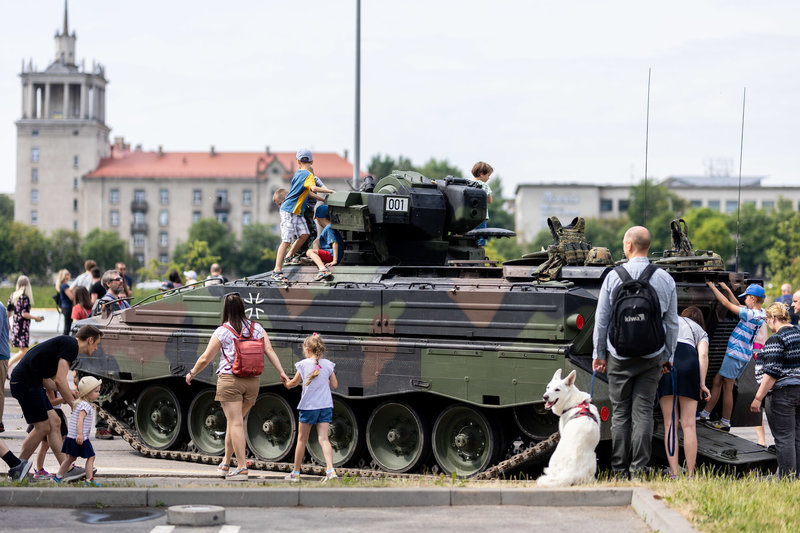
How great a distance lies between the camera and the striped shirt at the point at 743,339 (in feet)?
40.4

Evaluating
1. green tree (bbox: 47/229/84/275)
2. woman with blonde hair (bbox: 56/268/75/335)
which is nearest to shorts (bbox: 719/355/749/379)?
woman with blonde hair (bbox: 56/268/75/335)

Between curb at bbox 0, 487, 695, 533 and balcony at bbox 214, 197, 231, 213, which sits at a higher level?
balcony at bbox 214, 197, 231, 213

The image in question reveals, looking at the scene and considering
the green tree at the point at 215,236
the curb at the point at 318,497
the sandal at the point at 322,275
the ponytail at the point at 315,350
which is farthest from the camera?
the green tree at the point at 215,236

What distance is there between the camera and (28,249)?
422 ft

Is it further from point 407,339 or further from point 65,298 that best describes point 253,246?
point 407,339

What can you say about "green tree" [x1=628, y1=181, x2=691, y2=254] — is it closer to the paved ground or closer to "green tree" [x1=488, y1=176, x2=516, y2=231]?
"green tree" [x1=488, y1=176, x2=516, y2=231]

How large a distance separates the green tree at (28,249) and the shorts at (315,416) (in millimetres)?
121968

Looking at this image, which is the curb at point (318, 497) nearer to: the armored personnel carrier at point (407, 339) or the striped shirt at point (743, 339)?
the armored personnel carrier at point (407, 339)

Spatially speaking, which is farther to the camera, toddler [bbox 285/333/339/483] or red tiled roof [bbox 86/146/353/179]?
red tiled roof [bbox 86/146/353/179]

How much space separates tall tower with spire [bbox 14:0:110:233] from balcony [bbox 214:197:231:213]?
578 inches

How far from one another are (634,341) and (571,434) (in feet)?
3.46

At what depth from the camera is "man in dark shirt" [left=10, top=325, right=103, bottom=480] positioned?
1044 centimetres

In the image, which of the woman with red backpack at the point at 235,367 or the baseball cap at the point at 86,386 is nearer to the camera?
the baseball cap at the point at 86,386

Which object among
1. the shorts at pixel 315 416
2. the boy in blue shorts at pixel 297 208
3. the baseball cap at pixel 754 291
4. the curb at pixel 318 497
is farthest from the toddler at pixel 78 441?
the baseball cap at pixel 754 291
